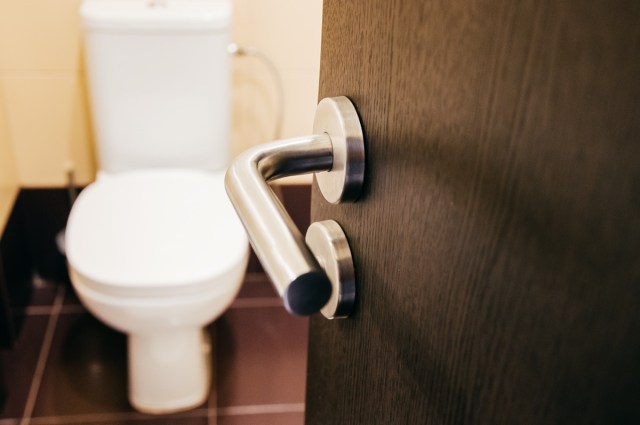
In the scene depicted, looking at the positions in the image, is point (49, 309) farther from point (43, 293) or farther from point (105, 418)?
point (105, 418)

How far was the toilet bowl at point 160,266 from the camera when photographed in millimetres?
1335

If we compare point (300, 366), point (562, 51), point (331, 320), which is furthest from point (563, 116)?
point (300, 366)

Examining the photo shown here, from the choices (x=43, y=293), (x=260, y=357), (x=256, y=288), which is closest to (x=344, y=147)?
(x=260, y=357)

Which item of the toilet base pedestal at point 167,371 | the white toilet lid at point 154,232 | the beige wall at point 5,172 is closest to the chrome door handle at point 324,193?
the white toilet lid at point 154,232

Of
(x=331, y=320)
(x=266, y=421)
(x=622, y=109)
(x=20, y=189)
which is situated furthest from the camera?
(x=20, y=189)

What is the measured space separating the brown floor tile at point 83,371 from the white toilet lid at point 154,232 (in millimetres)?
447

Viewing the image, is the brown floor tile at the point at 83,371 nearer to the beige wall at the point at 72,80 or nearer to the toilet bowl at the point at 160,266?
the toilet bowl at the point at 160,266

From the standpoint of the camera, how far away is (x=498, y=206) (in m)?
0.29

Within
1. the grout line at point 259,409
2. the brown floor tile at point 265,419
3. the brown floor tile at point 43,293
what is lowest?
the brown floor tile at point 265,419

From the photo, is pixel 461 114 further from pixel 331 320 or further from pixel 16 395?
pixel 16 395

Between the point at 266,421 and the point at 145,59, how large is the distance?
0.90 metres

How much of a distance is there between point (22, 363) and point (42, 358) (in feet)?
0.16

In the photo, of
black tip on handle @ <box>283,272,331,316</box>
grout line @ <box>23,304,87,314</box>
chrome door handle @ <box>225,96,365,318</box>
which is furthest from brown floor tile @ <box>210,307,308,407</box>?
black tip on handle @ <box>283,272,331,316</box>

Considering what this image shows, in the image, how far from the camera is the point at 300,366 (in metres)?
1.80
